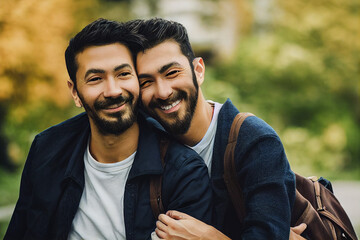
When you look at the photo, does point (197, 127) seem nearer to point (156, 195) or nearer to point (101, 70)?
point (156, 195)

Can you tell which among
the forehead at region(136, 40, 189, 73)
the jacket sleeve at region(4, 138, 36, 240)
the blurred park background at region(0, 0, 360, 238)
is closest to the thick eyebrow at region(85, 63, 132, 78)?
the forehead at region(136, 40, 189, 73)

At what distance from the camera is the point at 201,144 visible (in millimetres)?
2551

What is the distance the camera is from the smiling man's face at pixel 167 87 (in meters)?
2.47

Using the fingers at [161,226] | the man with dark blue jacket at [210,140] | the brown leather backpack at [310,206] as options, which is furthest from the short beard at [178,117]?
the fingers at [161,226]

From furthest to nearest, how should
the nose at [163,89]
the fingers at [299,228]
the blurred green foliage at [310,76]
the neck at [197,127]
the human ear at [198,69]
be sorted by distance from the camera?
the blurred green foliage at [310,76]
the human ear at [198,69]
the neck at [197,127]
the nose at [163,89]
the fingers at [299,228]

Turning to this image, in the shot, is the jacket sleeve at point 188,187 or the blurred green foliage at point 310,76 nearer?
the jacket sleeve at point 188,187

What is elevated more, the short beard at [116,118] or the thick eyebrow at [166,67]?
the thick eyebrow at [166,67]

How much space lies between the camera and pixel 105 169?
2.50 metres

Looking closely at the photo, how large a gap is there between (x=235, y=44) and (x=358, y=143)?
14.0ft

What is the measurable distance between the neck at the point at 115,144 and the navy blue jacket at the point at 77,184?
63 millimetres

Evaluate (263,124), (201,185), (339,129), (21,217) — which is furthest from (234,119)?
(339,129)

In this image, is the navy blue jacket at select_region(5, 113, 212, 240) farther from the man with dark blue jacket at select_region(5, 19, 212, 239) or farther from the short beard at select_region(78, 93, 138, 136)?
the short beard at select_region(78, 93, 138, 136)

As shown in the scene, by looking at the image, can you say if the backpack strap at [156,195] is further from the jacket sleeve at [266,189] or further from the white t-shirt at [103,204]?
the jacket sleeve at [266,189]

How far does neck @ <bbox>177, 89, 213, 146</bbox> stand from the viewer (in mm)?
2557
